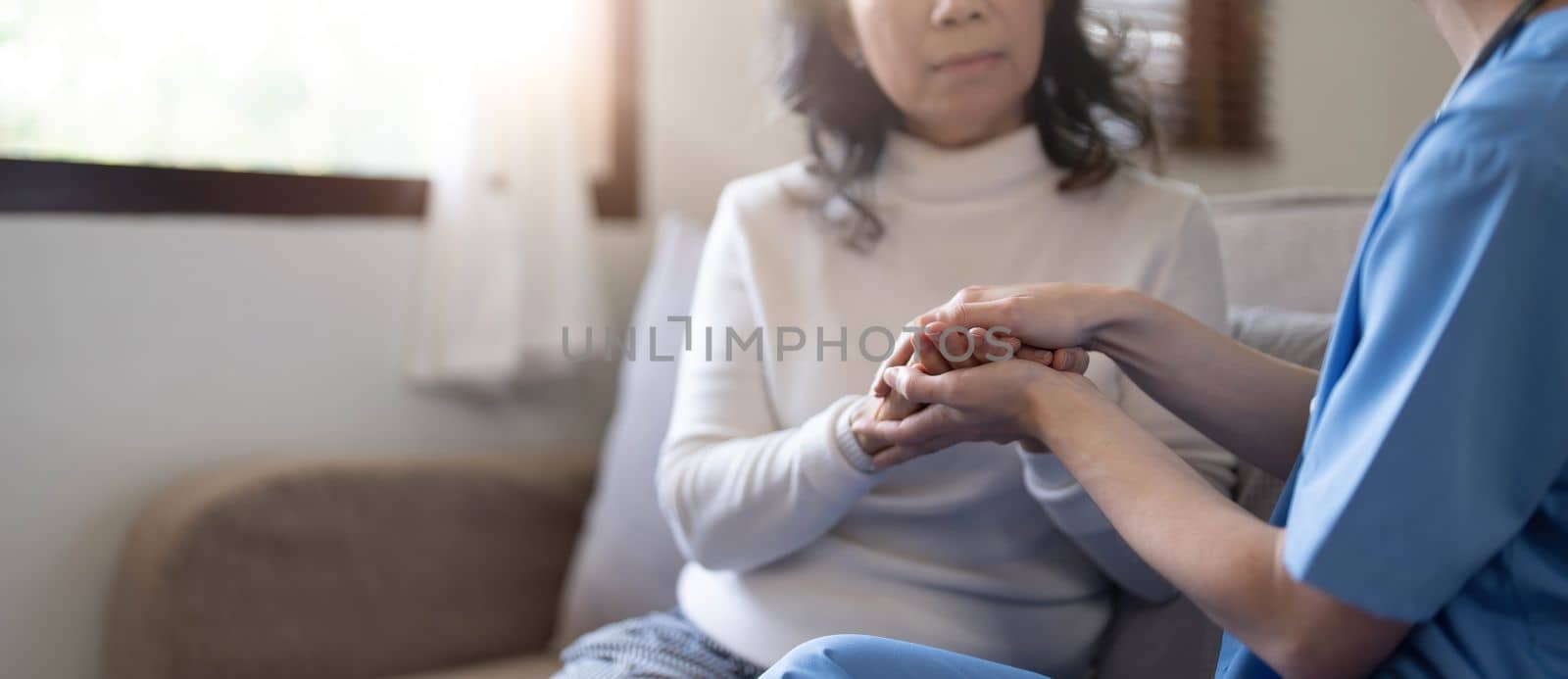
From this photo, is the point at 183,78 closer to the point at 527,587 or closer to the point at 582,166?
the point at 582,166

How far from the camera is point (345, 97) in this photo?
5.05 ft

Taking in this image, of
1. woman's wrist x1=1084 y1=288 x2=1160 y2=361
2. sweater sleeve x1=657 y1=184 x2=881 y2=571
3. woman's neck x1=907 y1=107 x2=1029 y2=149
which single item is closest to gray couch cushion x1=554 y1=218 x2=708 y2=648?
sweater sleeve x1=657 y1=184 x2=881 y2=571

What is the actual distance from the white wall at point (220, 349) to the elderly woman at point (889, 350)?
0.99ft

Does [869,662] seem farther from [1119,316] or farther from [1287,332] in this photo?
[1287,332]

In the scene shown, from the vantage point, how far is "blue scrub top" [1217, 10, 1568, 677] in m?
0.49

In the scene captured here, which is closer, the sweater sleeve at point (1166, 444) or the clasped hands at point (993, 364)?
the clasped hands at point (993, 364)

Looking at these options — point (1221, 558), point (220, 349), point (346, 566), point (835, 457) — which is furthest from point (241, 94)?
point (1221, 558)

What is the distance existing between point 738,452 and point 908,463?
0.14m

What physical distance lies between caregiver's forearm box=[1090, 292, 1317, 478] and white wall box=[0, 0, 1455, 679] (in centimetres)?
62

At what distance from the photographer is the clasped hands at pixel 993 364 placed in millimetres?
723

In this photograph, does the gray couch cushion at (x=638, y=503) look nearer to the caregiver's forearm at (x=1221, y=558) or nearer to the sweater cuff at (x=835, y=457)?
the sweater cuff at (x=835, y=457)

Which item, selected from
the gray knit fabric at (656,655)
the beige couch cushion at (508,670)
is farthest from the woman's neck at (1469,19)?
the beige couch cushion at (508,670)

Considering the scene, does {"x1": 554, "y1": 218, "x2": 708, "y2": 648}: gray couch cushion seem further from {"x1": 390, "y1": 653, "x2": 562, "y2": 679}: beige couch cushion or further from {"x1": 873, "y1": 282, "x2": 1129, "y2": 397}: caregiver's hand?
{"x1": 873, "y1": 282, "x2": 1129, "y2": 397}: caregiver's hand

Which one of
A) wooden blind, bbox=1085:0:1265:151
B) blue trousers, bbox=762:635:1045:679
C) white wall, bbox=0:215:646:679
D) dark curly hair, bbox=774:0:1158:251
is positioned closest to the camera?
blue trousers, bbox=762:635:1045:679
